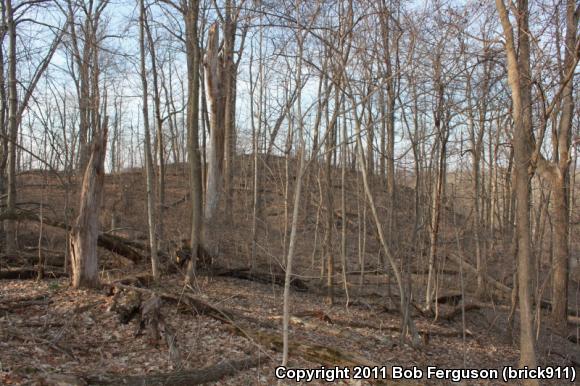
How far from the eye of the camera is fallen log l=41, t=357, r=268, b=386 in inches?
161

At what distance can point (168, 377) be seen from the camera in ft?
14.8

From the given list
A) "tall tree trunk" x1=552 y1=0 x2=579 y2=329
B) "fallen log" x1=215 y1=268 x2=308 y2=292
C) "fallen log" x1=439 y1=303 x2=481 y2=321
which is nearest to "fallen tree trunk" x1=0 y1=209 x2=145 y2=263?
"fallen log" x1=215 y1=268 x2=308 y2=292

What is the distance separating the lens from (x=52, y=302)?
6.57 meters

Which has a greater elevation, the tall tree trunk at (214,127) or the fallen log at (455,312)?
the tall tree trunk at (214,127)

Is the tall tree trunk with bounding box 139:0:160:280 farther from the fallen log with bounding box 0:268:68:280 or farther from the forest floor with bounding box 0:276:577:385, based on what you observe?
the fallen log with bounding box 0:268:68:280

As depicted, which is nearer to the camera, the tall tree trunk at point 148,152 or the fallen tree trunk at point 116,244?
the tall tree trunk at point 148,152

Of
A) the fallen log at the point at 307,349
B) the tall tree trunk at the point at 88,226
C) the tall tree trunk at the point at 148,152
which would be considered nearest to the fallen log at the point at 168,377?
the fallen log at the point at 307,349

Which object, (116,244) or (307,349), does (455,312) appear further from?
(116,244)

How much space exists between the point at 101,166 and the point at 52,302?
2.19 meters

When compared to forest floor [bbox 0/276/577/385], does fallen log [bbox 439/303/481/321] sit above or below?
below

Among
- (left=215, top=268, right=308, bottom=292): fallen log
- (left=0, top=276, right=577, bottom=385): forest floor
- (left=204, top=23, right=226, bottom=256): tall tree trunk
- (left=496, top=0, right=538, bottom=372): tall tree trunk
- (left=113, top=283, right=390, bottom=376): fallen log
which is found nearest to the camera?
(left=0, top=276, right=577, bottom=385): forest floor

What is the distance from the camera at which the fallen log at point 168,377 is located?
4094 millimetres

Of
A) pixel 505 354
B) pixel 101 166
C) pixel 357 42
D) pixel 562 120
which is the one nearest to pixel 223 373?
pixel 101 166

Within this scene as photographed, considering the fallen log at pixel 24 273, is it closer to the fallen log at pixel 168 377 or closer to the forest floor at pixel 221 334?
the forest floor at pixel 221 334
